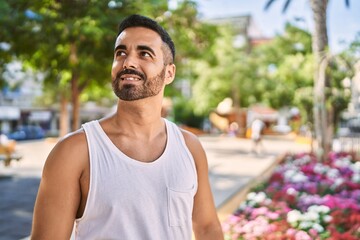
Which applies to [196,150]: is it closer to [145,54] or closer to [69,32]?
[145,54]

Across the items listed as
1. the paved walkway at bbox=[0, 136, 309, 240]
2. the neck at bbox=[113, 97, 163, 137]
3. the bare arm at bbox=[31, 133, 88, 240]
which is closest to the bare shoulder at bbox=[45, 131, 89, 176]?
the bare arm at bbox=[31, 133, 88, 240]

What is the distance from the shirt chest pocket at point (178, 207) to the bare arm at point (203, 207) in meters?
0.17

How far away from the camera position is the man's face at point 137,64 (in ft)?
4.82

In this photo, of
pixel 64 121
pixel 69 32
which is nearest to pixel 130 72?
pixel 69 32

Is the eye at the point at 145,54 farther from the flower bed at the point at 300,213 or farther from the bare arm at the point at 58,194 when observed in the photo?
the flower bed at the point at 300,213

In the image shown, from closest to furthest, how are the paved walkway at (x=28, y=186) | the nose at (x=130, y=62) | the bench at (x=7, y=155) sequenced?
the nose at (x=130, y=62)
the paved walkway at (x=28, y=186)
the bench at (x=7, y=155)

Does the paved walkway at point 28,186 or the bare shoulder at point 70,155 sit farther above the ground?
the bare shoulder at point 70,155

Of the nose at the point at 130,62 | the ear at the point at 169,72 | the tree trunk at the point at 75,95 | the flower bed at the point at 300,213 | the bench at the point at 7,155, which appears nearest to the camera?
the nose at the point at 130,62

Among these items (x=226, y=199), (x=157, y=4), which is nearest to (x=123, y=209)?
(x=226, y=199)

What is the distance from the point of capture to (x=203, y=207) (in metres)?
1.72

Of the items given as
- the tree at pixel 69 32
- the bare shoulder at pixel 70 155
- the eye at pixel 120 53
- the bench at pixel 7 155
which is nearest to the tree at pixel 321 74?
the tree at pixel 69 32

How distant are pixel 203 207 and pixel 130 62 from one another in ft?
2.26

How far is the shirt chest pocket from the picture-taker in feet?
4.82

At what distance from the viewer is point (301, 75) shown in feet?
73.6
